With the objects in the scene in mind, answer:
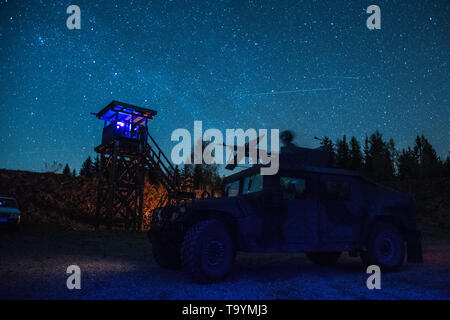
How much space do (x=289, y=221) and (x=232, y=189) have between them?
1.70 metres

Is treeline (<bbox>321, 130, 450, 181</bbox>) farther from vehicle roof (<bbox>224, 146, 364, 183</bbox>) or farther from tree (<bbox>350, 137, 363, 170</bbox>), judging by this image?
vehicle roof (<bbox>224, 146, 364, 183</bbox>)

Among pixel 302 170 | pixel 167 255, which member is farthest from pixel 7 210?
pixel 302 170

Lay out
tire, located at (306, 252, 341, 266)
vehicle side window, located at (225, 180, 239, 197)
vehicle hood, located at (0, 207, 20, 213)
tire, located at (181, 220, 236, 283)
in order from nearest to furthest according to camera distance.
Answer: tire, located at (181, 220, 236, 283)
vehicle side window, located at (225, 180, 239, 197)
tire, located at (306, 252, 341, 266)
vehicle hood, located at (0, 207, 20, 213)

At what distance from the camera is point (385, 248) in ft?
20.6

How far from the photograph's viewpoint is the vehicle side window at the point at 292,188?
561cm

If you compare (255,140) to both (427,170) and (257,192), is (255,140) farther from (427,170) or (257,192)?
(427,170)

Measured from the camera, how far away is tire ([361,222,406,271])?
19.9 ft

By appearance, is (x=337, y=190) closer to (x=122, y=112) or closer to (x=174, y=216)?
(x=174, y=216)

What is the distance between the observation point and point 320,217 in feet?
18.9

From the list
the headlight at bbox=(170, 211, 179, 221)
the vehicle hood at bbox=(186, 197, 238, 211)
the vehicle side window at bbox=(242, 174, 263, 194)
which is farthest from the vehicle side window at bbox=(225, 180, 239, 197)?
the headlight at bbox=(170, 211, 179, 221)

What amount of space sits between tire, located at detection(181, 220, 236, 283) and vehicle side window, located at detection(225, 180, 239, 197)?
1.70m

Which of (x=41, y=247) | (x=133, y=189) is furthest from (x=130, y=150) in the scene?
(x=41, y=247)

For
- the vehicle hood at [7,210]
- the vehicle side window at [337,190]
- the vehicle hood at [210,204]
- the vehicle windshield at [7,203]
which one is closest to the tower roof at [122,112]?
the vehicle windshield at [7,203]

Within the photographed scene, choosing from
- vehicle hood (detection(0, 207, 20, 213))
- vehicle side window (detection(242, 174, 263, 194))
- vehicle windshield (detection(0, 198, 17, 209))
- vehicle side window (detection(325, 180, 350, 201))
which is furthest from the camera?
vehicle windshield (detection(0, 198, 17, 209))
